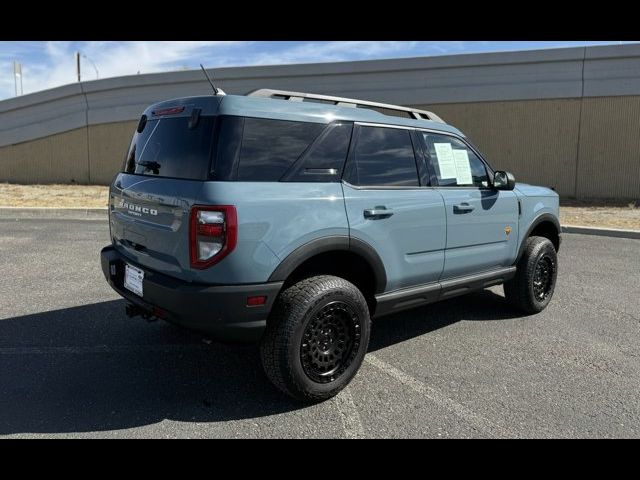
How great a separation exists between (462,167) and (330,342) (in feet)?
6.48

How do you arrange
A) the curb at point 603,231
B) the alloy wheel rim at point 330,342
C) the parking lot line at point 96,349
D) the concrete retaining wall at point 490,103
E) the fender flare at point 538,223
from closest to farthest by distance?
the alloy wheel rim at point 330,342 < the parking lot line at point 96,349 < the fender flare at point 538,223 < the curb at point 603,231 < the concrete retaining wall at point 490,103

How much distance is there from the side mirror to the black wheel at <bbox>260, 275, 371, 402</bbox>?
1.88m

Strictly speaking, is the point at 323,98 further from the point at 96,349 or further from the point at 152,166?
the point at 96,349

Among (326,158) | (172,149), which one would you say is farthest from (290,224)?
(172,149)

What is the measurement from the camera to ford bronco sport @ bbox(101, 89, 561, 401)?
111 inches

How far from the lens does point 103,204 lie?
12664mm

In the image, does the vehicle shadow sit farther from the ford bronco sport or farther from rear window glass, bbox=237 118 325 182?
rear window glass, bbox=237 118 325 182

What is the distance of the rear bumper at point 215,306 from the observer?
9.12 ft

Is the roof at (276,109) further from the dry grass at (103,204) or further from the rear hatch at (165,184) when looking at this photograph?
the dry grass at (103,204)

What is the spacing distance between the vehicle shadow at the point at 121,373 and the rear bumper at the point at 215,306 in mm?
250

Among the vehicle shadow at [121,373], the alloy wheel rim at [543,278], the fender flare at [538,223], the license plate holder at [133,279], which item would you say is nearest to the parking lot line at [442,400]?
the vehicle shadow at [121,373]
